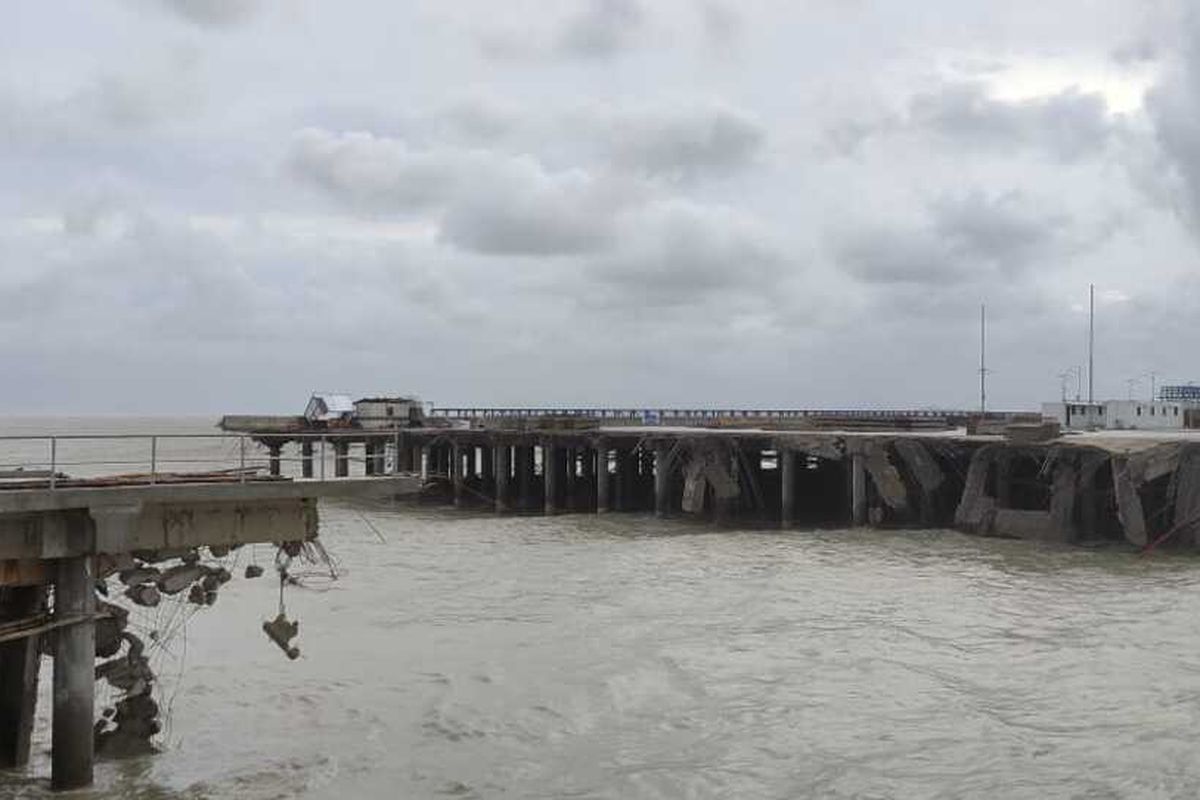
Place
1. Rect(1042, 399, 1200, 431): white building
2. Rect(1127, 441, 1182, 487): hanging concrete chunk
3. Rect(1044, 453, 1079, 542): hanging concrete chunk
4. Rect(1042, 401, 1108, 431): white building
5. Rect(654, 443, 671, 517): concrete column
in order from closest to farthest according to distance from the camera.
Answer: Rect(1127, 441, 1182, 487): hanging concrete chunk
Rect(1044, 453, 1079, 542): hanging concrete chunk
Rect(654, 443, 671, 517): concrete column
Rect(1042, 401, 1108, 431): white building
Rect(1042, 399, 1200, 431): white building

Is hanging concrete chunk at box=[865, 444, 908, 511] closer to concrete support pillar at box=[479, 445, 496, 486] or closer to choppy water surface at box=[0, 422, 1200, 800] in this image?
choppy water surface at box=[0, 422, 1200, 800]

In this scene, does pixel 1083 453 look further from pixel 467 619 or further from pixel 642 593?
pixel 467 619

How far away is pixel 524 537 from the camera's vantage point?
122 ft

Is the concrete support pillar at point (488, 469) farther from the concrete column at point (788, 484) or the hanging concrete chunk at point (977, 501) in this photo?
the hanging concrete chunk at point (977, 501)

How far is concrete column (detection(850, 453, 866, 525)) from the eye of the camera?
37094mm

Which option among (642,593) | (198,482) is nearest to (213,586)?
(198,482)

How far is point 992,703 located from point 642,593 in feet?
35.4

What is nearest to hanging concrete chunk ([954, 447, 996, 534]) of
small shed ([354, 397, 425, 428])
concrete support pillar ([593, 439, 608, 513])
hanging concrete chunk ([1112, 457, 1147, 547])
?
hanging concrete chunk ([1112, 457, 1147, 547])

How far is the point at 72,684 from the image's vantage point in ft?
36.5

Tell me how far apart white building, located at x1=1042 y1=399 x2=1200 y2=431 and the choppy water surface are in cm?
3155

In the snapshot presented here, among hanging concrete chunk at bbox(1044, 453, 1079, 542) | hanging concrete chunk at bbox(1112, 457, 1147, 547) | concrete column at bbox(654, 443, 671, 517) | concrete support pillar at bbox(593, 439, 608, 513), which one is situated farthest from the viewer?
concrete support pillar at bbox(593, 439, 608, 513)

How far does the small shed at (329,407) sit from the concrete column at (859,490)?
34.9m

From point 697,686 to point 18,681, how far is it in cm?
923

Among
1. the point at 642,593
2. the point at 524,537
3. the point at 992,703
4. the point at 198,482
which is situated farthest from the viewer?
the point at 524,537
